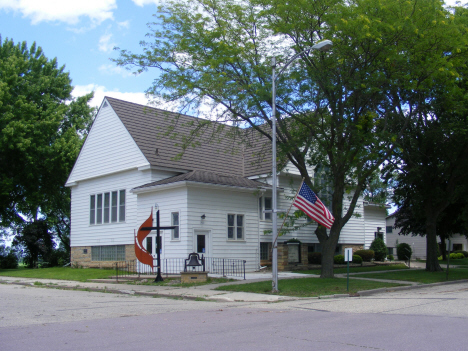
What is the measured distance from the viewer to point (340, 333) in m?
8.51

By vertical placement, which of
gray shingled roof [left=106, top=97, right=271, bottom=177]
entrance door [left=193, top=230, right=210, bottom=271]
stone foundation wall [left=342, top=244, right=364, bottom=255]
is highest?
gray shingled roof [left=106, top=97, right=271, bottom=177]

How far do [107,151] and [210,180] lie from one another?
8.24 meters

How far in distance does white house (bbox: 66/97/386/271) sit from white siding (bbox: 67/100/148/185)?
0.20ft

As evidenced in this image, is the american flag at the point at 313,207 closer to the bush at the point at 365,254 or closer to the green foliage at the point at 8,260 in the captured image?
the bush at the point at 365,254

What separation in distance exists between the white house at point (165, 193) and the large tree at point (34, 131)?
5.38 m

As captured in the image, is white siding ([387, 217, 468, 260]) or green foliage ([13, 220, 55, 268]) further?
white siding ([387, 217, 468, 260])

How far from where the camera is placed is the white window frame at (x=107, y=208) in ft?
92.3

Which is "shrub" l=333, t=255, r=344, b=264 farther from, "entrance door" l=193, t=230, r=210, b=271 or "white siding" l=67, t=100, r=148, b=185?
"white siding" l=67, t=100, r=148, b=185

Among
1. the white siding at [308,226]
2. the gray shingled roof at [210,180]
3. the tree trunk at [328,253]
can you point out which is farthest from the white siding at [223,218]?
the tree trunk at [328,253]

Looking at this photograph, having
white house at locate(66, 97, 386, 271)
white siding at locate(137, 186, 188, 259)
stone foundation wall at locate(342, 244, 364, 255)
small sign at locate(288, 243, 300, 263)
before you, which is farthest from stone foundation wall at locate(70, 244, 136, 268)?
stone foundation wall at locate(342, 244, 364, 255)

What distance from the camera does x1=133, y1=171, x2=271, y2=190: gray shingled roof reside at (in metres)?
24.3

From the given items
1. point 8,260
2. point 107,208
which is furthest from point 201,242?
point 8,260

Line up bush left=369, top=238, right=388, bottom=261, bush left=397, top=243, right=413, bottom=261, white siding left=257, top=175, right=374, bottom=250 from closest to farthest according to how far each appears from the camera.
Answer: white siding left=257, top=175, right=374, bottom=250
bush left=369, top=238, right=388, bottom=261
bush left=397, top=243, right=413, bottom=261

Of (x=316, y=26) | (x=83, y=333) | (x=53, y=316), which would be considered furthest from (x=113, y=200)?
(x=83, y=333)
